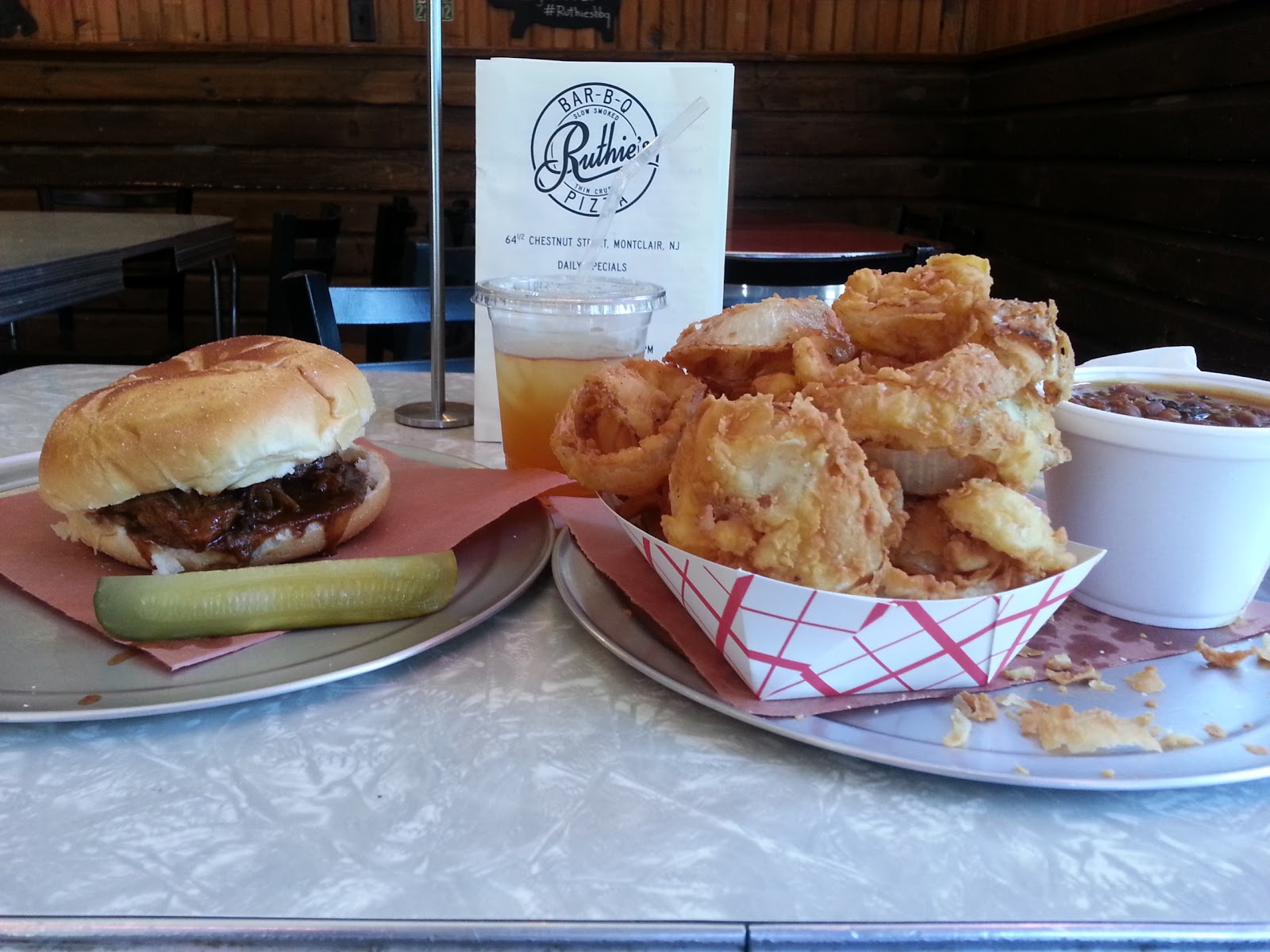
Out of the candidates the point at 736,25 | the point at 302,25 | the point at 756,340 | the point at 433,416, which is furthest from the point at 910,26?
the point at 756,340

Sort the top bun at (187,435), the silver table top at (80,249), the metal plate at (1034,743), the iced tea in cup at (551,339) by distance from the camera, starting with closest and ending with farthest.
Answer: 1. the metal plate at (1034,743)
2. the top bun at (187,435)
3. the iced tea in cup at (551,339)
4. the silver table top at (80,249)

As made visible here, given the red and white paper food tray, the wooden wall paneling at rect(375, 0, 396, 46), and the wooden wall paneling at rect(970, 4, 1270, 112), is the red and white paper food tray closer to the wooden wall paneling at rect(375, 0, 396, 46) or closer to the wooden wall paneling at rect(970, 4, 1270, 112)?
the wooden wall paneling at rect(970, 4, 1270, 112)

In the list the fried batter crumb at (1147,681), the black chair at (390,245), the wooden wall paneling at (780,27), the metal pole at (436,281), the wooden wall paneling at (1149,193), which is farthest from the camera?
the wooden wall paneling at (780,27)

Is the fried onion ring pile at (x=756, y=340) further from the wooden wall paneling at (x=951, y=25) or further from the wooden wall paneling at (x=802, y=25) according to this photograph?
the wooden wall paneling at (x=951, y=25)

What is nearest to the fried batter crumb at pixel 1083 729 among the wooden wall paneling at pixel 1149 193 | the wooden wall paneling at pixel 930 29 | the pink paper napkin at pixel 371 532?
the pink paper napkin at pixel 371 532

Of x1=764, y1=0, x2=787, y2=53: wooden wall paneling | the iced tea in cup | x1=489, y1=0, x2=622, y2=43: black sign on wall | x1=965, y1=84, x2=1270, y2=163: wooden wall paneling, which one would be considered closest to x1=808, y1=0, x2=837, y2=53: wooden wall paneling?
x1=764, y1=0, x2=787, y2=53: wooden wall paneling
